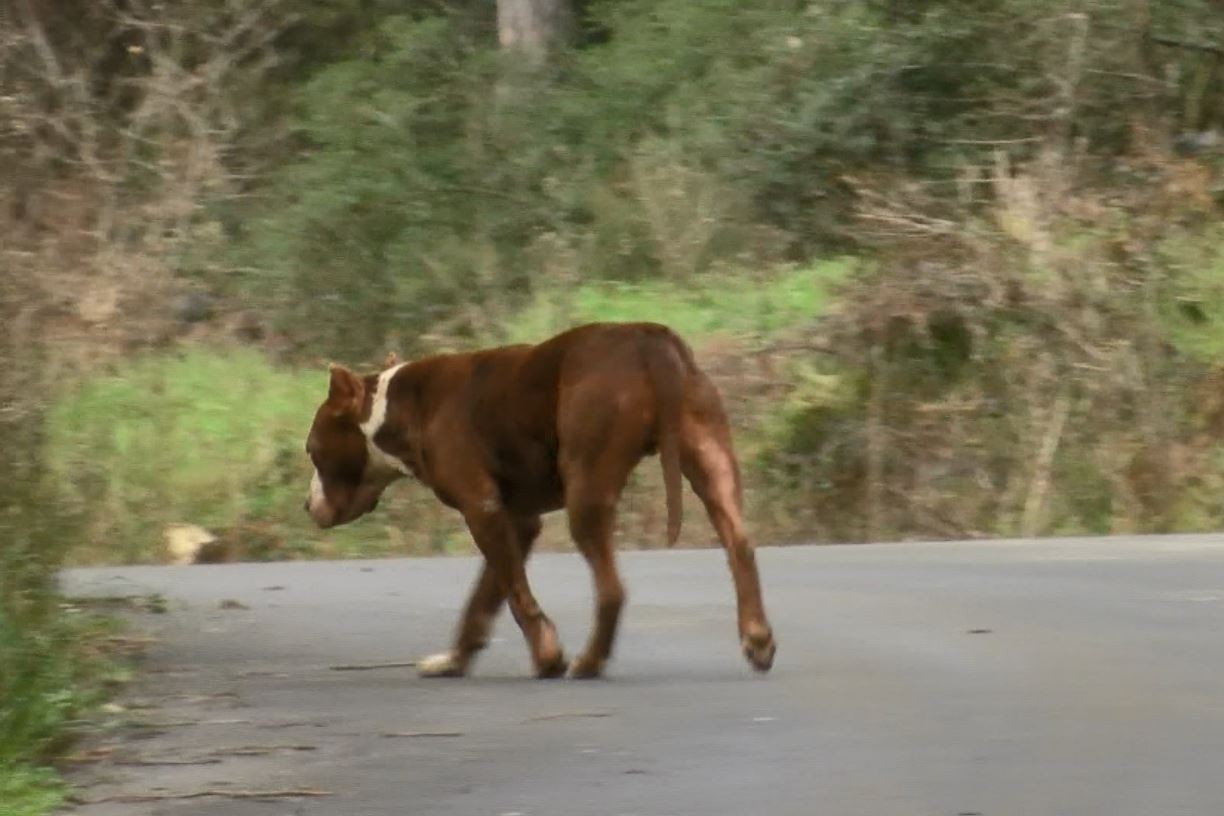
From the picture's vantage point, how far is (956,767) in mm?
7555

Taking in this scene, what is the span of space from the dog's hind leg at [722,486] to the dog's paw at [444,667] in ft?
3.70

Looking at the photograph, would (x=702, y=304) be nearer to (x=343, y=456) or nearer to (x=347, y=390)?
(x=343, y=456)

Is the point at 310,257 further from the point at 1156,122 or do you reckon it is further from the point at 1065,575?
the point at 1065,575

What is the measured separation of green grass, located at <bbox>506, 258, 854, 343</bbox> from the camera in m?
20.5

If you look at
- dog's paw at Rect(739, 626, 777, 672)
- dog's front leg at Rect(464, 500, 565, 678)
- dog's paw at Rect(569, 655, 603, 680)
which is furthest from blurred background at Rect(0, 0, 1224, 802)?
dog's paw at Rect(739, 626, 777, 672)

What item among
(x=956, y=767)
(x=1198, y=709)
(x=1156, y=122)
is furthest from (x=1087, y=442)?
(x=956, y=767)

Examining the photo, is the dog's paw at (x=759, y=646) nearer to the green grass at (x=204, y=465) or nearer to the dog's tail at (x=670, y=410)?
the dog's tail at (x=670, y=410)

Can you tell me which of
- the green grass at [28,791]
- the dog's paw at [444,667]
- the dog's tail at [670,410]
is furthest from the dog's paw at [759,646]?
the green grass at [28,791]

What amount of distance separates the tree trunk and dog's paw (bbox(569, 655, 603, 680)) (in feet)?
64.9

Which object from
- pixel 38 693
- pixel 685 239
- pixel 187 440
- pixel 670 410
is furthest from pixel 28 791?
pixel 685 239

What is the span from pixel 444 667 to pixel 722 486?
129 cm

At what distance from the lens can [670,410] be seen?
9.48m

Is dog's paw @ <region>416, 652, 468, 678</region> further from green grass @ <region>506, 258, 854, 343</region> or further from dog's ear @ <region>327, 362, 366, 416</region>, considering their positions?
green grass @ <region>506, 258, 854, 343</region>

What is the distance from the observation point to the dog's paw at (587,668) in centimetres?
Answer: 972
